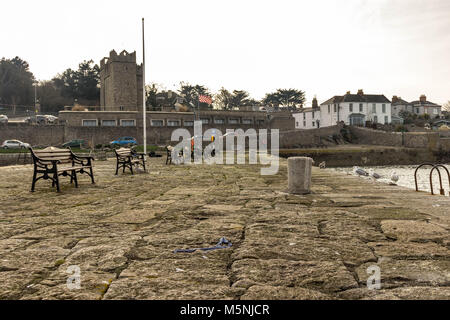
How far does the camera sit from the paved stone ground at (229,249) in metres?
2.13

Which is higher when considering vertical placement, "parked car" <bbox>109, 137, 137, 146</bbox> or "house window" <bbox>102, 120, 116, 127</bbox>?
"house window" <bbox>102, 120, 116, 127</bbox>

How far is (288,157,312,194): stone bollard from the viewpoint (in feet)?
19.6

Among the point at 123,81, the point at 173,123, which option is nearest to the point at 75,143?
the point at 173,123

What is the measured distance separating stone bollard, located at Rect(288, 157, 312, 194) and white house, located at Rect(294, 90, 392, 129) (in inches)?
2179

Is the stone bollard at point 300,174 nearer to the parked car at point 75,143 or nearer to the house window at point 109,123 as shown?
the parked car at point 75,143

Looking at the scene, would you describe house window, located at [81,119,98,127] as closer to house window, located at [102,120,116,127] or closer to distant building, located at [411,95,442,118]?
house window, located at [102,120,116,127]

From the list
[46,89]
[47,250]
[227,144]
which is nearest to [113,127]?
[227,144]

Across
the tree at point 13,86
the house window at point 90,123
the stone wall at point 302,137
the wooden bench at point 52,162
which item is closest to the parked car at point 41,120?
the house window at point 90,123

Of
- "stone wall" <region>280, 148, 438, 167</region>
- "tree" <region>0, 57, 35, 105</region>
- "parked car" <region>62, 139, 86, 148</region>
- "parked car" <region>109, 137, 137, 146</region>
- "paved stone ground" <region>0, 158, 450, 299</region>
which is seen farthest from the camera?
"tree" <region>0, 57, 35, 105</region>

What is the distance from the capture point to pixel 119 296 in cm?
202

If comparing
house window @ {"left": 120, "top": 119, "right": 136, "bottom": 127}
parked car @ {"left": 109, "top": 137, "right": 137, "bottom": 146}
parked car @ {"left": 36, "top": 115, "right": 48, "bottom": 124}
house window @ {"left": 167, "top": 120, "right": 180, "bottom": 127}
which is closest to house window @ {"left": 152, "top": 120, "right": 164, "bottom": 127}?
house window @ {"left": 167, "top": 120, "right": 180, "bottom": 127}
